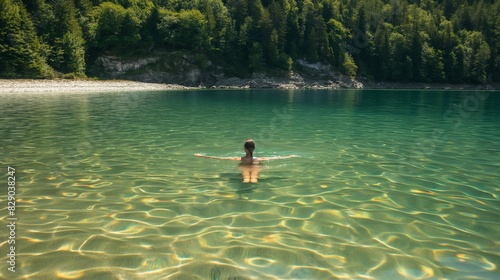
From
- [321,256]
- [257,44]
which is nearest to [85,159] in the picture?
[321,256]

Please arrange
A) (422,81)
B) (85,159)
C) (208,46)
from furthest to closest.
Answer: (422,81), (208,46), (85,159)

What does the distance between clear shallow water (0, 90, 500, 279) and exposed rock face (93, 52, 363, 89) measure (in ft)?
302

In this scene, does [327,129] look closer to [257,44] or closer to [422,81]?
[257,44]

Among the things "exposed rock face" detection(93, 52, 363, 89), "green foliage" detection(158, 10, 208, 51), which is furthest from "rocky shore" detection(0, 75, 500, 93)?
"green foliage" detection(158, 10, 208, 51)

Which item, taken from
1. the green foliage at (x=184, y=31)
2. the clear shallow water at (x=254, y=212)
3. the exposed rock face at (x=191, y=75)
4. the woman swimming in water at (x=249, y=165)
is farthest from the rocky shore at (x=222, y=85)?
the woman swimming in water at (x=249, y=165)

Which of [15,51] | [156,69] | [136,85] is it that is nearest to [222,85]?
[156,69]

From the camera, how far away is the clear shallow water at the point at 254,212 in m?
6.20

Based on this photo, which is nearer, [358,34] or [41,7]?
[41,7]

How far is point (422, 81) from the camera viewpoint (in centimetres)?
14388

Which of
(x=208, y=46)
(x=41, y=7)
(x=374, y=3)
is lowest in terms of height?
(x=208, y=46)

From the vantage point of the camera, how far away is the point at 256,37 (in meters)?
132

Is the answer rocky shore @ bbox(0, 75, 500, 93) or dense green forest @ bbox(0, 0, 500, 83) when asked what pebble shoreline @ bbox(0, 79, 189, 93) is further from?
dense green forest @ bbox(0, 0, 500, 83)

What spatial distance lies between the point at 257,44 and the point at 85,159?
390 feet

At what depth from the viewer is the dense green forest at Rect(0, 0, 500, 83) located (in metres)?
90.9
